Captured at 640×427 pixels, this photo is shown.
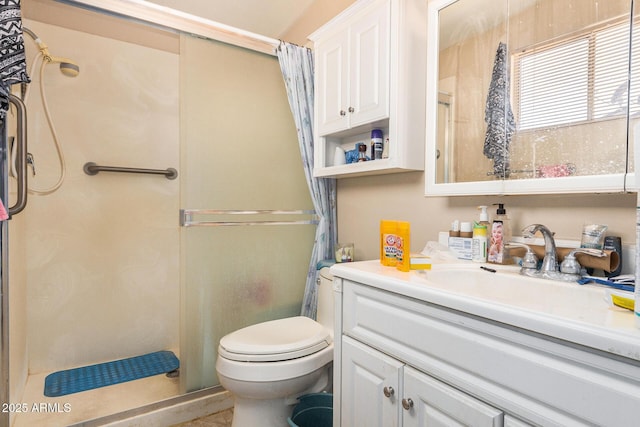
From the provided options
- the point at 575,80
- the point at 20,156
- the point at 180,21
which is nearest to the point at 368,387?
the point at 575,80

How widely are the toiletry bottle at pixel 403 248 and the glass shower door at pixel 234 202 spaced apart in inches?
39.9

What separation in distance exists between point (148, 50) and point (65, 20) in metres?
0.49

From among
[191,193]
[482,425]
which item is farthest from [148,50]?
[482,425]

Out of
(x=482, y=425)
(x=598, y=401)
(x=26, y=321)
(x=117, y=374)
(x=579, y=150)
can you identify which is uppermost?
(x=579, y=150)

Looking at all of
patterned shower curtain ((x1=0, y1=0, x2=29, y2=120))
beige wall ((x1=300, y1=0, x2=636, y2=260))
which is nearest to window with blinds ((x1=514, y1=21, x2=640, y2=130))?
beige wall ((x1=300, y1=0, x2=636, y2=260))

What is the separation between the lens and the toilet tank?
68.1 inches

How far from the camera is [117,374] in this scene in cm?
205

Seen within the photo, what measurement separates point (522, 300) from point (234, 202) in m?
1.41

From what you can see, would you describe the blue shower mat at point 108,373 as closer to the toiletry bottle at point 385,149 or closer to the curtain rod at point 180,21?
the toiletry bottle at point 385,149

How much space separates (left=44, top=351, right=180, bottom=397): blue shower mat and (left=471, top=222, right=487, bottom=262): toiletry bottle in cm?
185

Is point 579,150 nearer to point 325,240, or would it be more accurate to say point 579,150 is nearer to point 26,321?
point 325,240

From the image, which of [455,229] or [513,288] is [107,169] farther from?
[513,288]

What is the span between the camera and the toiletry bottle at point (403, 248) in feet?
3.62

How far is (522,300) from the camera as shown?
941 millimetres
